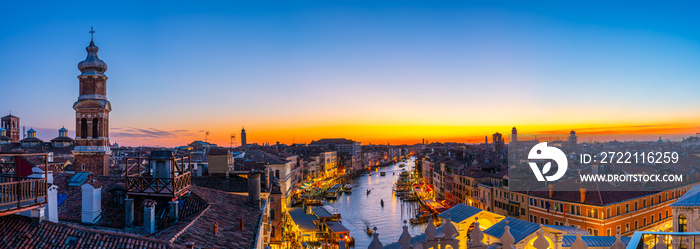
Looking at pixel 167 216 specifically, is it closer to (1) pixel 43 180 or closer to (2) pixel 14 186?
(1) pixel 43 180

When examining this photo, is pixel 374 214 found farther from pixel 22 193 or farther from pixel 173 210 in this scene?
pixel 22 193

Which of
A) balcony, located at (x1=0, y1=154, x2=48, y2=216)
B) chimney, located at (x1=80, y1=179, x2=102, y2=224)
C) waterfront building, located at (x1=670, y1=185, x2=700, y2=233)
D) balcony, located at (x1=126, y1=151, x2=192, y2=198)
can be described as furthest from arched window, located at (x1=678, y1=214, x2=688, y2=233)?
balcony, located at (x1=0, y1=154, x2=48, y2=216)

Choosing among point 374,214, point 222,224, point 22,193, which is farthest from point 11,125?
point 22,193

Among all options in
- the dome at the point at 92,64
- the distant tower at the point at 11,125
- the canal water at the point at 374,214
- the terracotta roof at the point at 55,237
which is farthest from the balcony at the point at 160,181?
the distant tower at the point at 11,125

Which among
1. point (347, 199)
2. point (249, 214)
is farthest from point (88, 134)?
point (347, 199)

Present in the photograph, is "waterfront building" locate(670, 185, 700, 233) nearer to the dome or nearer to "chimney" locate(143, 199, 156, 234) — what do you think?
"chimney" locate(143, 199, 156, 234)

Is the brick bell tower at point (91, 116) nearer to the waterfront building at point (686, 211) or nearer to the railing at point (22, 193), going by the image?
the railing at point (22, 193)
